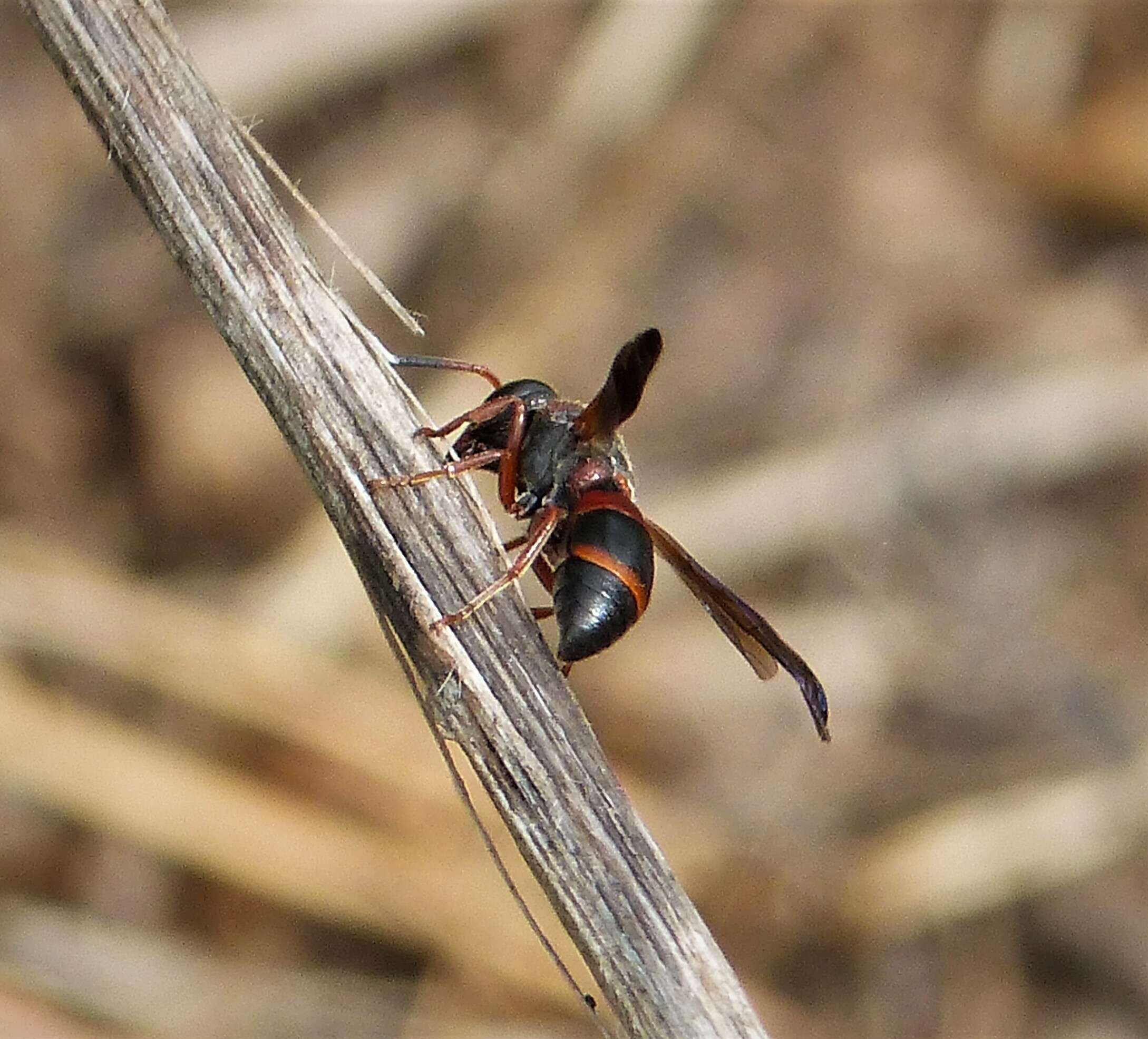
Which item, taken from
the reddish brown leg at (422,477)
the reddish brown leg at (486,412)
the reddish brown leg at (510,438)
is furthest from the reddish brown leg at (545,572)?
the reddish brown leg at (422,477)

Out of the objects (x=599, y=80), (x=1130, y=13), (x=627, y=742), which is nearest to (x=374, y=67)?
(x=599, y=80)

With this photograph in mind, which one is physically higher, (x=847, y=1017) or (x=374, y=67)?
(x=374, y=67)

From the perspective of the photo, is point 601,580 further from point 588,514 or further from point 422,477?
point 422,477

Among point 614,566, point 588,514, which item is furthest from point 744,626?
point 588,514

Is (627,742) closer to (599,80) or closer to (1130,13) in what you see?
(599,80)

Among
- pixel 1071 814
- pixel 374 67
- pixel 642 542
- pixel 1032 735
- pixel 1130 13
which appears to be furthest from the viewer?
pixel 1130 13

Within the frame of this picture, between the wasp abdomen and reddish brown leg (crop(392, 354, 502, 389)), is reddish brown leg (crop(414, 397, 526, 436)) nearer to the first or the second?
reddish brown leg (crop(392, 354, 502, 389))

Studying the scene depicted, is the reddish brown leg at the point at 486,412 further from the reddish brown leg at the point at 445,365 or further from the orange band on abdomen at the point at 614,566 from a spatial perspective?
the orange band on abdomen at the point at 614,566
